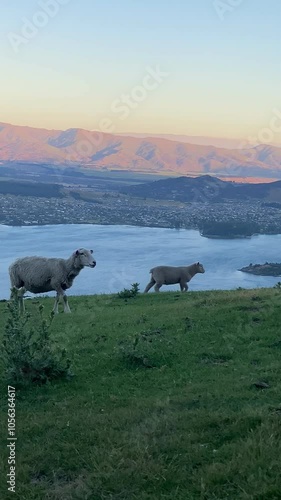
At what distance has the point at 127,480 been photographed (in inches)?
181

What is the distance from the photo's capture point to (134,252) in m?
73.7

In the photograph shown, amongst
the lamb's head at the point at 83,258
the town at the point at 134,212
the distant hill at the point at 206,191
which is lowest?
the town at the point at 134,212

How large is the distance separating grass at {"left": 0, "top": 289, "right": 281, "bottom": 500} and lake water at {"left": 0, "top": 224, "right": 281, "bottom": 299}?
32.9 m

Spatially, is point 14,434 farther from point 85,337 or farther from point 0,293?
point 0,293

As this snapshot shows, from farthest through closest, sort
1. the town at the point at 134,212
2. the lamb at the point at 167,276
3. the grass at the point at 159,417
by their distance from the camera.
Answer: the town at the point at 134,212 → the lamb at the point at 167,276 → the grass at the point at 159,417

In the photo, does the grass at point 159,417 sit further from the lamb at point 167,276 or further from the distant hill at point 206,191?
the distant hill at point 206,191

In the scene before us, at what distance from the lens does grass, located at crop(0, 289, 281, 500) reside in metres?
4.50

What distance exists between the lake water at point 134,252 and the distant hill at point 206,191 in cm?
5548

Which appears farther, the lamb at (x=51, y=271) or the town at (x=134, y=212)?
the town at (x=134, y=212)

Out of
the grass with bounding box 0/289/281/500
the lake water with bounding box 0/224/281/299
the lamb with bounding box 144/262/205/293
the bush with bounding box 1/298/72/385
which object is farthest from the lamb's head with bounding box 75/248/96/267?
the lake water with bounding box 0/224/281/299

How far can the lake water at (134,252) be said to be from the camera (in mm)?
48406

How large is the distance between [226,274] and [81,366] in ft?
153

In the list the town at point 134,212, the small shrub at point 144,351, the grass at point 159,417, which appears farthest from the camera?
the town at point 134,212

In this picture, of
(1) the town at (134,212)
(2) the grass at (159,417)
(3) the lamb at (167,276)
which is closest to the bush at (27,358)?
(2) the grass at (159,417)
